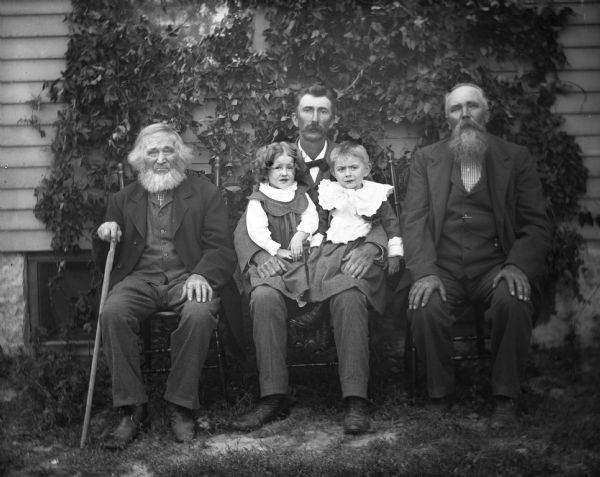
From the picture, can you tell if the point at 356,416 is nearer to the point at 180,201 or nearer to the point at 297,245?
the point at 297,245

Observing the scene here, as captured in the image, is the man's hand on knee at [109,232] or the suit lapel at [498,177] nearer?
the man's hand on knee at [109,232]

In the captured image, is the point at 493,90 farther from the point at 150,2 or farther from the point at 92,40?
the point at 92,40

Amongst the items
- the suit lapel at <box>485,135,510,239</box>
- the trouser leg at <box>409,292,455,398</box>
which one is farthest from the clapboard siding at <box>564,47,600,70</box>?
the trouser leg at <box>409,292,455,398</box>

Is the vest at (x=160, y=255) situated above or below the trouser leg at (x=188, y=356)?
above

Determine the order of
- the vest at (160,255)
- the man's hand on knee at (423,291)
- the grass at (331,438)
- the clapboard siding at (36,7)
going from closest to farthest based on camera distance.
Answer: the grass at (331,438) < the man's hand on knee at (423,291) < the vest at (160,255) < the clapboard siding at (36,7)

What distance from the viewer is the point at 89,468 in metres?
3.70

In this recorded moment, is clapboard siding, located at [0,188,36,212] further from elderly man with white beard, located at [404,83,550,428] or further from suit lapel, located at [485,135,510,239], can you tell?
suit lapel, located at [485,135,510,239]

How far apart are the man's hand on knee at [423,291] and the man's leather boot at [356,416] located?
0.64m

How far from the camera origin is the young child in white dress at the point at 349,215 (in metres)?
4.46

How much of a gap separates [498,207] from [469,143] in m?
0.45

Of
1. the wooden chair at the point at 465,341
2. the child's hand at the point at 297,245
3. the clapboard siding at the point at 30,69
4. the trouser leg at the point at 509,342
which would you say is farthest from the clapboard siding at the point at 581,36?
the clapboard siding at the point at 30,69

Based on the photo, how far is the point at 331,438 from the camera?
13.3 feet

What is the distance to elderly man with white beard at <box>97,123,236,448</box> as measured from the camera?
13.5 ft

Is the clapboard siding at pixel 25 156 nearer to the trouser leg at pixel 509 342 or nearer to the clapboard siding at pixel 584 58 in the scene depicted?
the trouser leg at pixel 509 342
